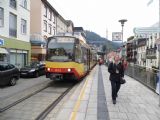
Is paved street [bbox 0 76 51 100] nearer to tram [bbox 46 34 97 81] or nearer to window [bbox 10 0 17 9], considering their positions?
tram [bbox 46 34 97 81]

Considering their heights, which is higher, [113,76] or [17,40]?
[17,40]

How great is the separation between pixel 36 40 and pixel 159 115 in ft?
90.9

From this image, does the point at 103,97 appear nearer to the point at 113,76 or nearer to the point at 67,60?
the point at 113,76

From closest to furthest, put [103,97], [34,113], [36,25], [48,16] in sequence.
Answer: [34,113]
[103,97]
[36,25]
[48,16]

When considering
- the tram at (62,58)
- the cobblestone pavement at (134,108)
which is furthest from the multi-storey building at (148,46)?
the tram at (62,58)

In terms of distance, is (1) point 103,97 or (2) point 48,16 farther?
(2) point 48,16

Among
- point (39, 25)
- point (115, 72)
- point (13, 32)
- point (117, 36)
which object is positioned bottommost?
point (115, 72)

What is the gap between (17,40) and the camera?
91.8 ft

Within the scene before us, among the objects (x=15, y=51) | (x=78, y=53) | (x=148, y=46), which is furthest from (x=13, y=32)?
(x=148, y=46)

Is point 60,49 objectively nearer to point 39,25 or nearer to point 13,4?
point 13,4

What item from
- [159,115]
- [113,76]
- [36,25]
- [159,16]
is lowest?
[159,115]

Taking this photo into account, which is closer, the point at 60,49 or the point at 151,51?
the point at 60,49

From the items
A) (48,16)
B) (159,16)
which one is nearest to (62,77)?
(159,16)

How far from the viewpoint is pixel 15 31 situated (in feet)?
91.5
